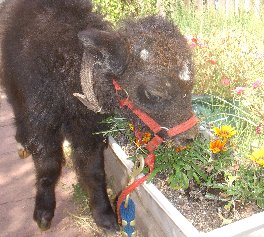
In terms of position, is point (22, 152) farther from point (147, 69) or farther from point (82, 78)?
point (147, 69)

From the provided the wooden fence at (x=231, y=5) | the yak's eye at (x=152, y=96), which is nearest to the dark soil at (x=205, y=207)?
the yak's eye at (x=152, y=96)

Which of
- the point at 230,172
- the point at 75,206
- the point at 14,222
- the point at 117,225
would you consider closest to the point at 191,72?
the point at 230,172

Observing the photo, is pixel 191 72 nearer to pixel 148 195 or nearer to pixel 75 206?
pixel 148 195

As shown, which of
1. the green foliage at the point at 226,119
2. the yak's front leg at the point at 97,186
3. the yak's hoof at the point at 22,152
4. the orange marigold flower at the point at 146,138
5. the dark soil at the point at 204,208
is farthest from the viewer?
the yak's hoof at the point at 22,152

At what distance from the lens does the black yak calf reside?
213 centimetres

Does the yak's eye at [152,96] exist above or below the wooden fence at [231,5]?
above

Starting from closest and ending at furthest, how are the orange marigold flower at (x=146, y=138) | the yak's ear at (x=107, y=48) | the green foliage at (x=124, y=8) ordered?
1. the yak's ear at (x=107, y=48)
2. the orange marigold flower at (x=146, y=138)
3. the green foliage at (x=124, y=8)

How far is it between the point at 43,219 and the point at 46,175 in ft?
1.13

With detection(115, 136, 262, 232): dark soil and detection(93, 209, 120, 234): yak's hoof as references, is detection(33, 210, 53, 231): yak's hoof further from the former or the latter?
detection(115, 136, 262, 232): dark soil

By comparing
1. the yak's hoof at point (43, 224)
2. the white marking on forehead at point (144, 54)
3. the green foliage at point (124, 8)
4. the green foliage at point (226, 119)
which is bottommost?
the yak's hoof at point (43, 224)

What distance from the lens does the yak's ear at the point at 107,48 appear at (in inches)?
80.8

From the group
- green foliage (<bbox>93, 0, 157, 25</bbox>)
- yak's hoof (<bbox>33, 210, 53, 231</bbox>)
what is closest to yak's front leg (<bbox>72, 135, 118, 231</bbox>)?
yak's hoof (<bbox>33, 210, 53, 231</bbox>)

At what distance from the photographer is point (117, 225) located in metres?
3.00

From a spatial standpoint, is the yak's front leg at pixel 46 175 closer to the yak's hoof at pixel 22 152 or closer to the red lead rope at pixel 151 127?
the red lead rope at pixel 151 127
